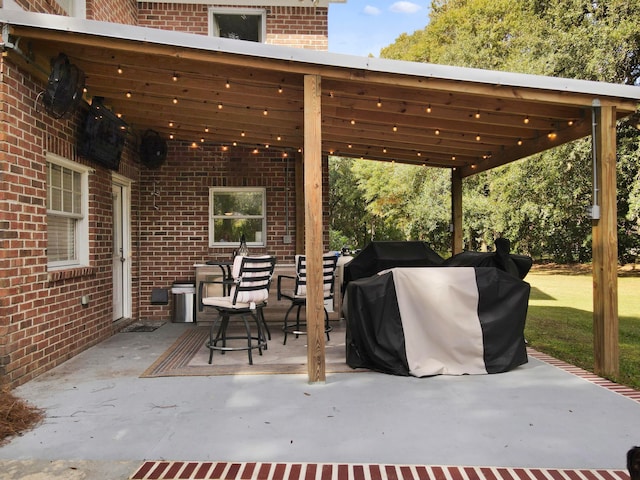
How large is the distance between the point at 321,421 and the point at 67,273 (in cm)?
319

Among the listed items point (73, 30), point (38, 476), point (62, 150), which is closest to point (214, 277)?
point (62, 150)

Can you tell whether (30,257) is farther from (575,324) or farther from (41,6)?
(575,324)

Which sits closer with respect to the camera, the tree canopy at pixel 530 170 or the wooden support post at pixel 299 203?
the wooden support post at pixel 299 203

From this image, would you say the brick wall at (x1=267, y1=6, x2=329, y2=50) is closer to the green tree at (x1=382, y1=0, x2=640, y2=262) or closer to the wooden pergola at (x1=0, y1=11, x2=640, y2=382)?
the wooden pergola at (x1=0, y1=11, x2=640, y2=382)

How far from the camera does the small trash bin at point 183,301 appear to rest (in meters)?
7.24

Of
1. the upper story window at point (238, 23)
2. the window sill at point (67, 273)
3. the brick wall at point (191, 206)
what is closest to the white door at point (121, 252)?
the brick wall at point (191, 206)

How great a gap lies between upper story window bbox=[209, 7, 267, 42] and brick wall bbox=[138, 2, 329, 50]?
0.09 m

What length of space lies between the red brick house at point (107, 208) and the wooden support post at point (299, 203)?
0.16 metres

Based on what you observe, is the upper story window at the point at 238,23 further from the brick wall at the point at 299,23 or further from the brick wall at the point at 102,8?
the brick wall at the point at 102,8

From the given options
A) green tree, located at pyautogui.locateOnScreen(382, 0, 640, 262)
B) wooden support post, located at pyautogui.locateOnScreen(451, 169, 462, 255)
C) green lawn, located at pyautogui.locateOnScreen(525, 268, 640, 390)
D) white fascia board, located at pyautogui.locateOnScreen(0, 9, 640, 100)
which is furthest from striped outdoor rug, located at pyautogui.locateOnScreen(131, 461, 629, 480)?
green tree, located at pyautogui.locateOnScreen(382, 0, 640, 262)

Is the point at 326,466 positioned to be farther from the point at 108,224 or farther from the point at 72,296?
the point at 108,224

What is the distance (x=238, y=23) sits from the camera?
8.36 meters

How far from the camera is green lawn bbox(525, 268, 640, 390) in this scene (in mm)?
5332

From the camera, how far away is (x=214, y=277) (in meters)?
7.00
